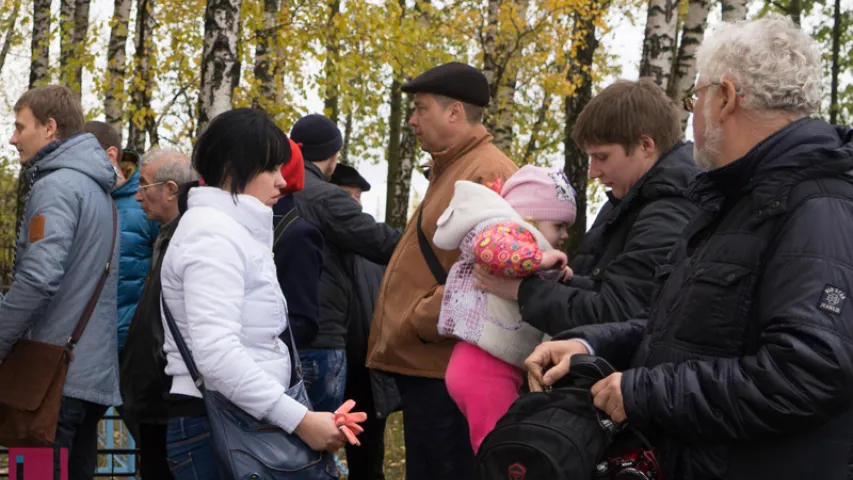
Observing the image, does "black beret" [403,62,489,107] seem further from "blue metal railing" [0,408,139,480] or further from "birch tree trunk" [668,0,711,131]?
"birch tree trunk" [668,0,711,131]

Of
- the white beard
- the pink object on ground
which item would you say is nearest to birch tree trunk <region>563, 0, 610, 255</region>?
the pink object on ground

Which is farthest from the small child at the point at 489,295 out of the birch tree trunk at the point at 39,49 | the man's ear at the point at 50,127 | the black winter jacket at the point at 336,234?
the birch tree trunk at the point at 39,49

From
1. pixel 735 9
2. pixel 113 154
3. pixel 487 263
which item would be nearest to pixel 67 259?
pixel 113 154

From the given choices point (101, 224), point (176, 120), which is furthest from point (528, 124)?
point (101, 224)

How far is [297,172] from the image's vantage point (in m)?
4.61

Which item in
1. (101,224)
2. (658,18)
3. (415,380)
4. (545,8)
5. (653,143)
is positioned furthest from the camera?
(545,8)

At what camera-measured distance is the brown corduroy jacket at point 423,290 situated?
14.6ft

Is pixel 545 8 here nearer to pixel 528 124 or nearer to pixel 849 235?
pixel 528 124

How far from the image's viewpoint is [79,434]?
5.09 meters

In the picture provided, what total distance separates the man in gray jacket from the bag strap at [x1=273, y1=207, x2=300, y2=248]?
0.97 m

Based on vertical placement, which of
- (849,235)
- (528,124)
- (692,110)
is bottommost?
(528,124)

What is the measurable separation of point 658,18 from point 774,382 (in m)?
9.70

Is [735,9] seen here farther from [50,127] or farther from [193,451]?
[193,451]

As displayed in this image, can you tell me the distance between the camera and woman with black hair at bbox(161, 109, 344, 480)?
3.22 metres
